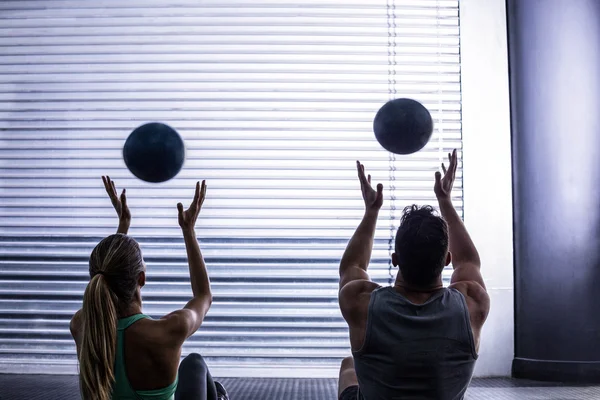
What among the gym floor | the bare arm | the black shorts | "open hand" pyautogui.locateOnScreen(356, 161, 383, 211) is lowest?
the gym floor

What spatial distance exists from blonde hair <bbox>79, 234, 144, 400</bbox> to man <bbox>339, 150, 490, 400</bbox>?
2.10 ft

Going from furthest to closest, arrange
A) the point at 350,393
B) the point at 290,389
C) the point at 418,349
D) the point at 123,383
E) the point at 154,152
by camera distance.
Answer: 1. the point at 290,389
2. the point at 154,152
3. the point at 350,393
4. the point at 123,383
5. the point at 418,349

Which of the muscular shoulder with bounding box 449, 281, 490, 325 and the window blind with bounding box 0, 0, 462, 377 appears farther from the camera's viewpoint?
the window blind with bounding box 0, 0, 462, 377

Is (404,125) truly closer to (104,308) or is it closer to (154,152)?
(154,152)

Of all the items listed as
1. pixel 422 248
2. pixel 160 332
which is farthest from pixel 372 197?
pixel 160 332

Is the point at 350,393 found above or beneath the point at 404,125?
beneath

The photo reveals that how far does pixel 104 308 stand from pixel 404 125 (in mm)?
1503

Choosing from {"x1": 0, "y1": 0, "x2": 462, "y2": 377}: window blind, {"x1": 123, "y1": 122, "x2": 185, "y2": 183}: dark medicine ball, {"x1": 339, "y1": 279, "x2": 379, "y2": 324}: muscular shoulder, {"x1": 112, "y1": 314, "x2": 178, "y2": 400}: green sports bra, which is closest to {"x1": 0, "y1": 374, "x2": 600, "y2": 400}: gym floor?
{"x1": 0, "y1": 0, "x2": 462, "y2": 377}: window blind

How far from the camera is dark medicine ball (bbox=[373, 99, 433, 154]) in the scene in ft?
8.02

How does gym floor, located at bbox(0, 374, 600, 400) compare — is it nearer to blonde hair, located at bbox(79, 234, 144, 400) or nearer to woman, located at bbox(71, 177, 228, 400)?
woman, located at bbox(71, 177, 228, 400)

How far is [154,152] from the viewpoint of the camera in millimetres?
2381

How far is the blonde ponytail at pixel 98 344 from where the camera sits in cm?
149

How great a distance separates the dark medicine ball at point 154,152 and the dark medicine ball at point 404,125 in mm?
928

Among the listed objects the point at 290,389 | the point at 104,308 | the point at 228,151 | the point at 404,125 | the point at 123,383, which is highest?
the point at 404,125
